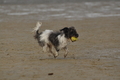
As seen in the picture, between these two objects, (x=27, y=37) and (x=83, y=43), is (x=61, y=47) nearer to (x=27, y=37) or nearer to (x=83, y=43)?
(x=83, y=43)

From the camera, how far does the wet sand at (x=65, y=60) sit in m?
8.08

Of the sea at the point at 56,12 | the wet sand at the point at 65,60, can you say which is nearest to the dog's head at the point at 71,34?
the wet sand at the point at 65,60

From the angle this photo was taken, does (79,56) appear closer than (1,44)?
Yes

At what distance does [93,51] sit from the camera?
11.9m

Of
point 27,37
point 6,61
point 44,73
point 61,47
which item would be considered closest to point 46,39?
point 61,47

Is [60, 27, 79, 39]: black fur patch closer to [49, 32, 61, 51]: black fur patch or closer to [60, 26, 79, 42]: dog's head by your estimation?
[60, 26, 79, 42]: dog's head

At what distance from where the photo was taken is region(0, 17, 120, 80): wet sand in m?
8.08

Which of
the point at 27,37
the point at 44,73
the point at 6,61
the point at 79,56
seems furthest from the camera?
the point at 27,37

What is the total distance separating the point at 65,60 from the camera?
10.2 meters

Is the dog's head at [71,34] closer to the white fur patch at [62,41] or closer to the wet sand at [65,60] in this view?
the white fur patch at [62,41]

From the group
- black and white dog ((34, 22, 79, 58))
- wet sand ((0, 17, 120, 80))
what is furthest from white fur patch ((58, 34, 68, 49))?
wet sand ((0, 17, 120, 80))

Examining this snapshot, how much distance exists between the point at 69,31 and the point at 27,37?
5.64 meters

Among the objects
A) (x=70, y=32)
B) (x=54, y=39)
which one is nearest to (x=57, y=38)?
(x=54, y=39)

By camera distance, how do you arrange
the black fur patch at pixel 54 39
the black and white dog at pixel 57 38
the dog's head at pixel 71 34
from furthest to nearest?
1. the black fur patch at pixel 54 39
2. the black and white dog at pixel 57 38
3. the dog's head at pixel 71 34
